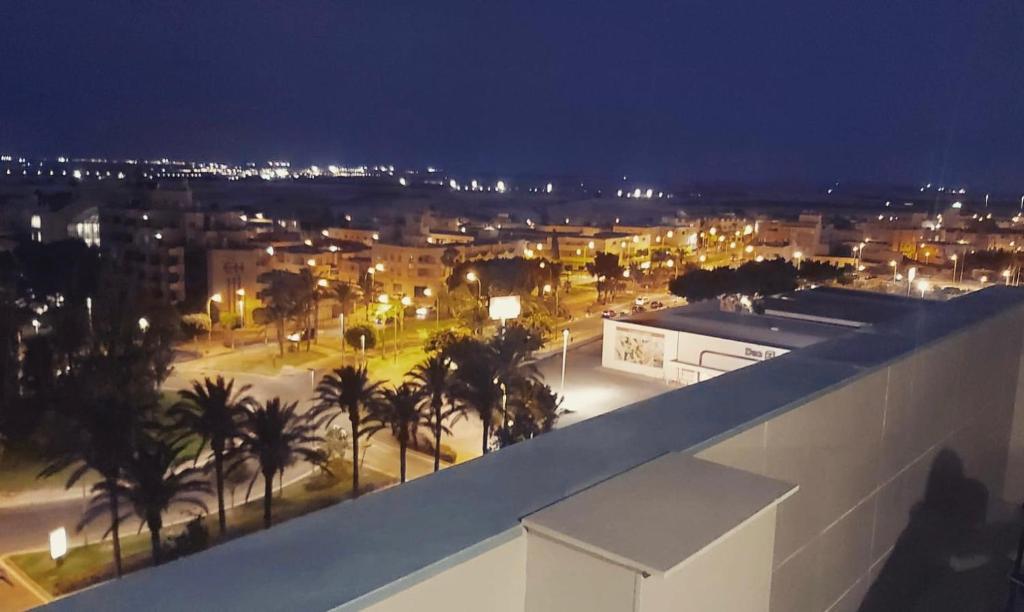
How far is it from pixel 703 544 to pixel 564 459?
342 millimetres

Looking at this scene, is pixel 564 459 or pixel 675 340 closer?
pixel 564 459

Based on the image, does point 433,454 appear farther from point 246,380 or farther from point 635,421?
point 635,421

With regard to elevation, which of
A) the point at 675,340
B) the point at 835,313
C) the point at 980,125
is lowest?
the point at 675,340

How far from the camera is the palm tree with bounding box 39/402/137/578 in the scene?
8.77 m

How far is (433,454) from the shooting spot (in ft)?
39.9

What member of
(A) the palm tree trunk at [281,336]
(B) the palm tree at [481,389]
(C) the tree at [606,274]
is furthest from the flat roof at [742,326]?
(C) the tree at [606,274]

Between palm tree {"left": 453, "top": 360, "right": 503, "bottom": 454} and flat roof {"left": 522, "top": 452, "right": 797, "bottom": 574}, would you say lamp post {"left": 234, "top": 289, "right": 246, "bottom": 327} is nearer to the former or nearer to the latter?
palm tree {"left": 453, "top": 360, "right": 503, "bottom": 454}

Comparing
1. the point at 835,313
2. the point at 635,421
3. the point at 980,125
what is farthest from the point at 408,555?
the point at 980,125

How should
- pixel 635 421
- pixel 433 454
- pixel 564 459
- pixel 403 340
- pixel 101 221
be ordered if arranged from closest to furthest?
pixel 564 459, pixel 635 421, pixel 433 454, pixel 403 340, pixel 101 221

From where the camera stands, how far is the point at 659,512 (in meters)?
1.08

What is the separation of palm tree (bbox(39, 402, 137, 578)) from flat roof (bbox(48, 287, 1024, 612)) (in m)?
8.27

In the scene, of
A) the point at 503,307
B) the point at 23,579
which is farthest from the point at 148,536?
the point at 503,307

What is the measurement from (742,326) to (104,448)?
7078mm


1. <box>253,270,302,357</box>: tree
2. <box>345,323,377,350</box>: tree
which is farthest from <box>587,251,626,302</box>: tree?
<box>253,270,302,357</box>: tree
